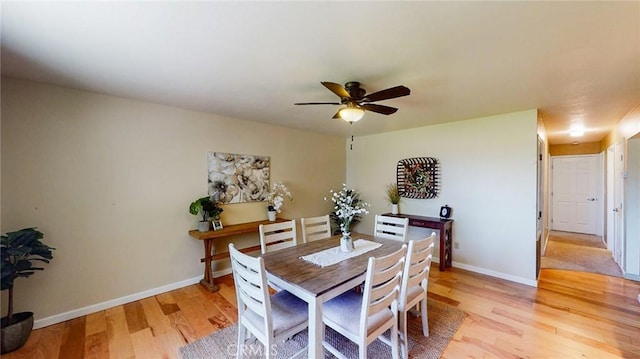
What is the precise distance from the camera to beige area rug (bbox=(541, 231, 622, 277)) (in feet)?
12.7

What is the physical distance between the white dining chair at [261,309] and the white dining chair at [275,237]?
63 cm

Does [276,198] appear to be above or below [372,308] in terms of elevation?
above

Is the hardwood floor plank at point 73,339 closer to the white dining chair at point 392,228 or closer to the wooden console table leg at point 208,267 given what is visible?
the wooden console table leg at point 208,267

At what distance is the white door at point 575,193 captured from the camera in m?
6.02

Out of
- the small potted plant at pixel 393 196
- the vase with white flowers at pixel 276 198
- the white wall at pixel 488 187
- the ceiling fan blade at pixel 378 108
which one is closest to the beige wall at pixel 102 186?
the vase with white flowers at pixel 276 198

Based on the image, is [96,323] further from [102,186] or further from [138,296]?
[102,186]

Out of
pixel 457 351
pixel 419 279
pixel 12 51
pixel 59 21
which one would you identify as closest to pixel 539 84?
pixel 419 279

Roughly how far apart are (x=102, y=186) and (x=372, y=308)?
2969 mm

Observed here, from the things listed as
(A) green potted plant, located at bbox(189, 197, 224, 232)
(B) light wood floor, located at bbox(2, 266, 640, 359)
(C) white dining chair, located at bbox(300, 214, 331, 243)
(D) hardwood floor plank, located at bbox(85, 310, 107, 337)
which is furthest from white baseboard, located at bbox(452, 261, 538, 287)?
(D) hardwood floor plank, located at bbox(85, 310, 107, 337)

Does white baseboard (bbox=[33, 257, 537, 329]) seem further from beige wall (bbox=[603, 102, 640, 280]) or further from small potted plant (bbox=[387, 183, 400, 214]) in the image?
beige wall (bbox=[603, 102, 640, 280])

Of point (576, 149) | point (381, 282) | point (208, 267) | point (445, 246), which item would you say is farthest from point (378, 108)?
point (576, 149)

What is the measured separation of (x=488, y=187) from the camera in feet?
12.1

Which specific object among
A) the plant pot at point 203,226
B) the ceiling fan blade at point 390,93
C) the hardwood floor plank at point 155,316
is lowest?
the hardwood floor plank at point 155,316

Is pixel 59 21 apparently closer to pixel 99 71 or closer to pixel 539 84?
pixel 99 71
